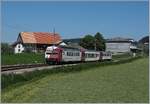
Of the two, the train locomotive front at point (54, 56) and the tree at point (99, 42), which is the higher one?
the tree at point (99, 42)

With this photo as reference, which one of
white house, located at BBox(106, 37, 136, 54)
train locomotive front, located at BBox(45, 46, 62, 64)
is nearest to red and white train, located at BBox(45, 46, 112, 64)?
train locomotive front, located at BBox(45, 46, 62, 64)

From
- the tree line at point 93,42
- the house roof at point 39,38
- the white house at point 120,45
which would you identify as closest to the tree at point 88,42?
the tree line at point 93,42

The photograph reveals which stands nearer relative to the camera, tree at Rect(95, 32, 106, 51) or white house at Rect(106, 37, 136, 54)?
tree at Rect(95, 32, 106, 51)

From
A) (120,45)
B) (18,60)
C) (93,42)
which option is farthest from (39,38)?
(18,60)

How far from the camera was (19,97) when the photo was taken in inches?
547

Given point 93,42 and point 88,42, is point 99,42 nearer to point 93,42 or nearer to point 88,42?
point 88,42

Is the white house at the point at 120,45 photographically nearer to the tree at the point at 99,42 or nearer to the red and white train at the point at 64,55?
the tree at the point at 99,42

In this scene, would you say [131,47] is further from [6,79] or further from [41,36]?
[6,79]

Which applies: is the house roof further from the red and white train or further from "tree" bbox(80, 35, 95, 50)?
the red and white train

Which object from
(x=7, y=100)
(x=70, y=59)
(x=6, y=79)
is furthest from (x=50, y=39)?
(x=7, y=100)

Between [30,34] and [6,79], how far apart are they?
90.9 m

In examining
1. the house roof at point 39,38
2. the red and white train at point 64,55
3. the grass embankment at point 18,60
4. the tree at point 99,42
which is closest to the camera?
the grass embankment at point 18,60

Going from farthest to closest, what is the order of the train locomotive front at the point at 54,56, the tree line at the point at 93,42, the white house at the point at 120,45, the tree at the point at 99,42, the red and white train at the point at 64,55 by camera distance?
1. the white house at the point at 120,45
2. the tree at the point at 99,42
3. the tree line at the point at 93,42
4. the red and white train at the point at 64,55
5. the train locomotive front at the point at 54,56

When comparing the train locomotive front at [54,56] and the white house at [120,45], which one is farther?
the white house at [120,45]
